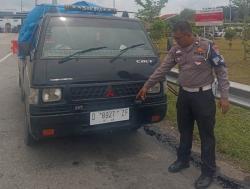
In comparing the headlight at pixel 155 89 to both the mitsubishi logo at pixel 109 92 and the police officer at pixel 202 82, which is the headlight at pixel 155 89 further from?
the police officer at pixel 202 82

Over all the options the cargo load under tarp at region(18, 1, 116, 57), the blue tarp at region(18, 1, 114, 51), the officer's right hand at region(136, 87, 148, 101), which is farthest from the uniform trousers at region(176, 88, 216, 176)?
the blue tarp at region(18, 1, 114, 51)

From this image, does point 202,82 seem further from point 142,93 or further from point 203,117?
point 142,93

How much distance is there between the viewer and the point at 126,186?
3781 millimetres

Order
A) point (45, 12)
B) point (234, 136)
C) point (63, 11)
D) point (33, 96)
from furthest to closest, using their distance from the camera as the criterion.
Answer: point (45, 12) < point (63, 11) < point (234, 136) < point (33, 96)

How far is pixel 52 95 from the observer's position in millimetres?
4129

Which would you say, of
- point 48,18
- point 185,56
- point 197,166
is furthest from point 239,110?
point 48,18

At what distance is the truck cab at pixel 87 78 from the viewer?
4.14 metres

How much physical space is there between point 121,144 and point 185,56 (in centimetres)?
186

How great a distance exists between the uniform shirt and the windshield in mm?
1220

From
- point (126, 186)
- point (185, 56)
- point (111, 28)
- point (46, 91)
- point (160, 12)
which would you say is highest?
point (160, 12)

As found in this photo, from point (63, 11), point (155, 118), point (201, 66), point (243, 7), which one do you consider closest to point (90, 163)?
point (155, 118)

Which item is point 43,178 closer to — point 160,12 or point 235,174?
point 235,174

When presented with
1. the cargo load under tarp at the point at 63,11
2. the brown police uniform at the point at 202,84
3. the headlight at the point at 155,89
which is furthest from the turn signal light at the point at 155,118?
the cargo load under tarp at the point at 63,11

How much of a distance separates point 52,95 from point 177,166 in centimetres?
168
